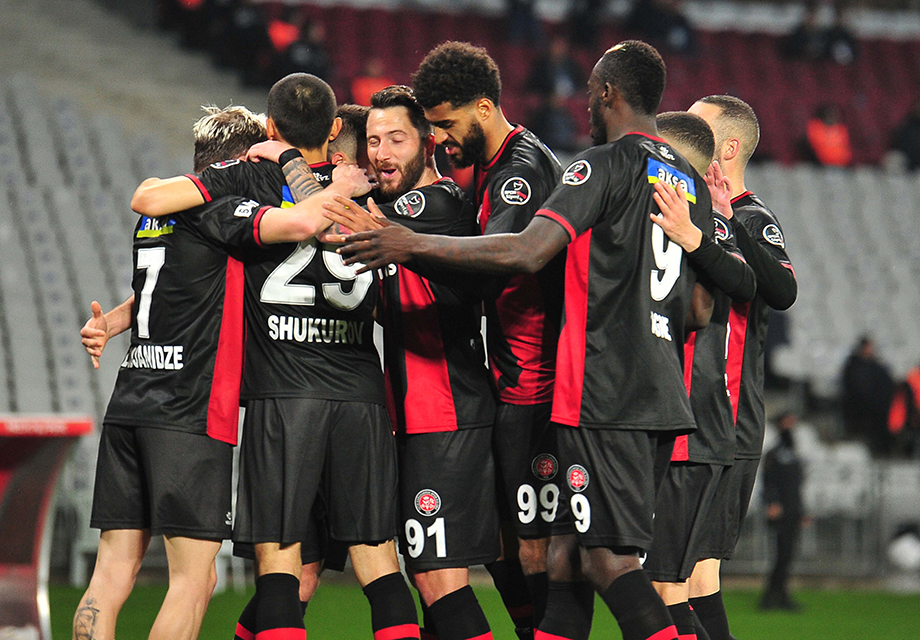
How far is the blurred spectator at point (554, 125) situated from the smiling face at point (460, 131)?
1023 cm

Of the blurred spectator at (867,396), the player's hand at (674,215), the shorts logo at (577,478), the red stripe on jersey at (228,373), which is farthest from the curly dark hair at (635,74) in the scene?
the blurred spectator at (867,396)

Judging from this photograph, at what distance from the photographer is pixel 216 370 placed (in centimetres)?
418

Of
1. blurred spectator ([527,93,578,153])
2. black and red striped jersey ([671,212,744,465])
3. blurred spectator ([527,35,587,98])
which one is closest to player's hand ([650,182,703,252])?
black and red striped jersey ([671,212,744,465])

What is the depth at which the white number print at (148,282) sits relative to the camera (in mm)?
4203

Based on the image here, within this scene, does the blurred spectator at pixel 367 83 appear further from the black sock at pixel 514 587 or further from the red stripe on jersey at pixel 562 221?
the red stripe on jersey at pixel 562 221

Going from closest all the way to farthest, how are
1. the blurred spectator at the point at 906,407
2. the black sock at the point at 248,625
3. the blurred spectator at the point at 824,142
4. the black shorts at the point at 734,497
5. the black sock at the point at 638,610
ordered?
the black sock at the point at 638,610 < the black sock at the point at 248,625 < the black shorts at the point at 734,497 < the blurred spectator at the point at 906,407 < the blurred spectator at the point at 824,142

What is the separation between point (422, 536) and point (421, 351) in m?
0.68

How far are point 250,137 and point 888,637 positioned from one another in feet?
20.8

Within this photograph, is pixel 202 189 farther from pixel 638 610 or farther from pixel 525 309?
pixel 638 610

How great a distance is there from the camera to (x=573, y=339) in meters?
3.79

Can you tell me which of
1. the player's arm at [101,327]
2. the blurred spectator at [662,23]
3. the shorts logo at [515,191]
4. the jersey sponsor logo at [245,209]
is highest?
the blurred spectator at [662,23]

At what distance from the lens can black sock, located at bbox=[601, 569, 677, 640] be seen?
359cm

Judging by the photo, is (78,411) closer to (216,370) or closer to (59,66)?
(216,370)

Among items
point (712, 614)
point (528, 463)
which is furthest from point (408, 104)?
point (712, 614)
